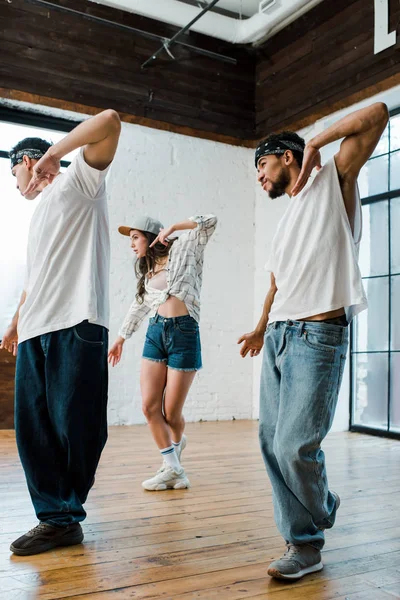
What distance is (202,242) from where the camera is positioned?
343 centimetres

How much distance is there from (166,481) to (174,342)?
72cm

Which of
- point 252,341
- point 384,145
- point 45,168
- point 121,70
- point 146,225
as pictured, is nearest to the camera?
point 45,168

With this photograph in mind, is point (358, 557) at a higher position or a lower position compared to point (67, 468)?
lower

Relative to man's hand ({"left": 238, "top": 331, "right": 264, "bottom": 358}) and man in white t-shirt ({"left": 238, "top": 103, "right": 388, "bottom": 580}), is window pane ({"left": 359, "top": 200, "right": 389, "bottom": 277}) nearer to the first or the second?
man's hand ({"left": 238, "top": 331, "right": 264, "bottom": 358})

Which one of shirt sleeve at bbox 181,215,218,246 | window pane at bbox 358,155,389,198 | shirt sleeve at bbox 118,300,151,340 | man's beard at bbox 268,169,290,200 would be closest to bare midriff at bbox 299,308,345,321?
man's beard at bbox 268,169,290,200

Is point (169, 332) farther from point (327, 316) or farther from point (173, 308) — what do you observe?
point (327, 316)

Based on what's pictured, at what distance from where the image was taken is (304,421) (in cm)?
191

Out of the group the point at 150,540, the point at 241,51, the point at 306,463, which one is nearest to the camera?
the point at 306,463

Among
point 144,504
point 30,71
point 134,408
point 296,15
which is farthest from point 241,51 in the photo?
point 144,504

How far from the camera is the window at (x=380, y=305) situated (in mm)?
5777

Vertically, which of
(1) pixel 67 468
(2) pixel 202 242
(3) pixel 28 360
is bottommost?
(1) pixel 67 468

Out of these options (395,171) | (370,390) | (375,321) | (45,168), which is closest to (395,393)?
(370,390)

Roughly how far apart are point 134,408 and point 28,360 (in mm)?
4079

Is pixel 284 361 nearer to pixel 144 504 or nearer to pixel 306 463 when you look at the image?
pixel 306 463
